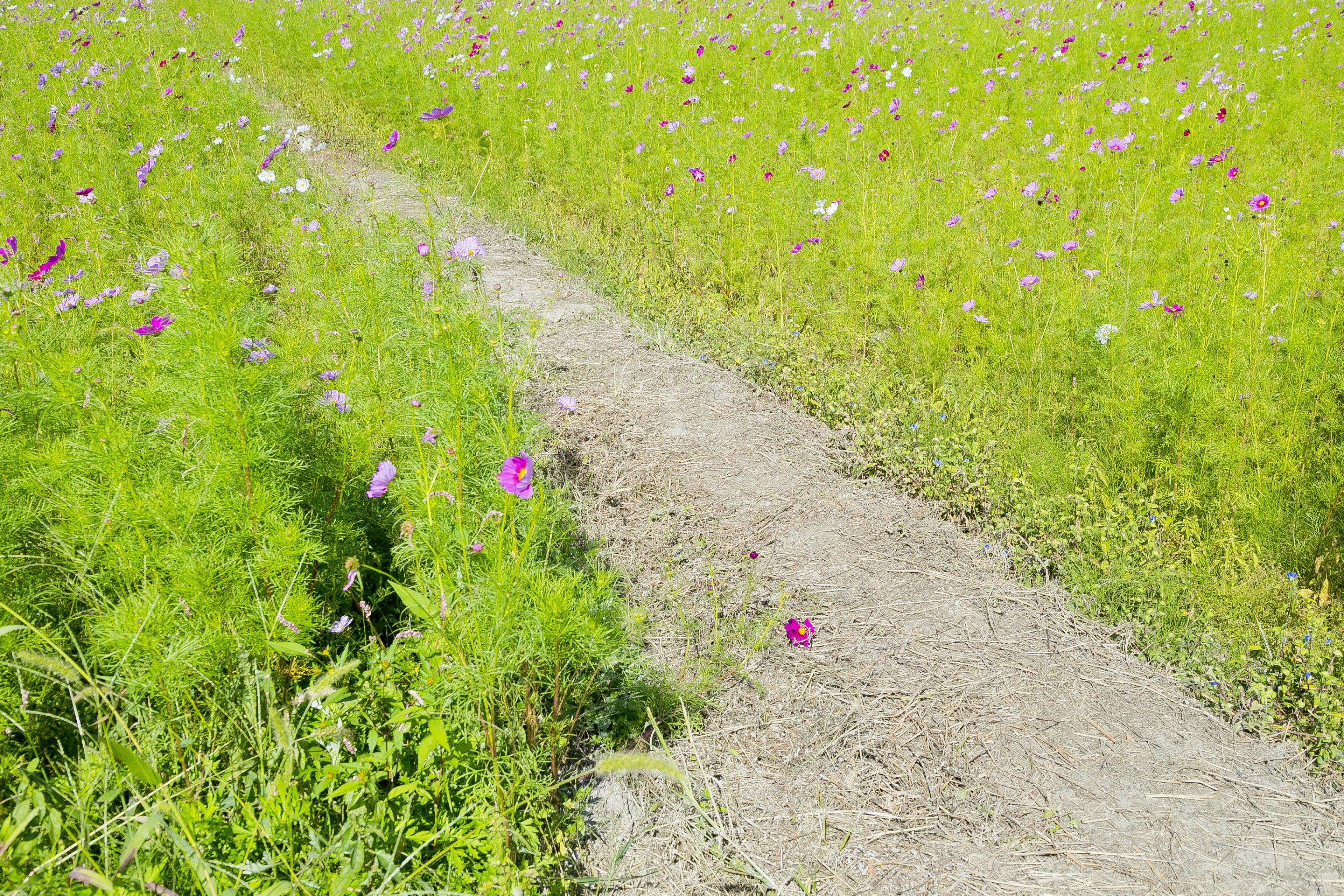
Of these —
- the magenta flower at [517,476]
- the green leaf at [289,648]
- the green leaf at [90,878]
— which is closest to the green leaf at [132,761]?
the green leaf at [90,878]

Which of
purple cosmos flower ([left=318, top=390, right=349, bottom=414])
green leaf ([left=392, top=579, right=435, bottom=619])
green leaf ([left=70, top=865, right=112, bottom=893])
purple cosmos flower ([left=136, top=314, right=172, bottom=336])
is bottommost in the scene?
green leaf ([left=392, top=579, right=435, bottom=619])

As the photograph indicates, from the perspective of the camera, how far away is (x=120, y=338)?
2984 millimetres

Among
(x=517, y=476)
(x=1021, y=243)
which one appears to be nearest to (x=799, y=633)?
(x=517, y=476)

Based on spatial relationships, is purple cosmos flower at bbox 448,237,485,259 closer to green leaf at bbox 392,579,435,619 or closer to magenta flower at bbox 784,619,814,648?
green leaf at bbox 392,579,435,619

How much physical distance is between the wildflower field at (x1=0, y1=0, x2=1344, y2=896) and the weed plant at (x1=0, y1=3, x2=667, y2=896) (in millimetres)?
14

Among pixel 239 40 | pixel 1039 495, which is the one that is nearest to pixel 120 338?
pixel 1039 495

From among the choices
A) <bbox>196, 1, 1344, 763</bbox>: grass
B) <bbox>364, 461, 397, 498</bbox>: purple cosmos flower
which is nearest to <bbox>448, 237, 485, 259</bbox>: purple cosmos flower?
<bbox>196, 1, 1344, 763</bbox>: grass

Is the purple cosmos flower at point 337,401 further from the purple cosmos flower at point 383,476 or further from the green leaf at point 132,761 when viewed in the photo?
the green leaf at point 132,761

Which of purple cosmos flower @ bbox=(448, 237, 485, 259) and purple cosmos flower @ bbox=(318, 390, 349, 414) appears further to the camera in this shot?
purple cosmos flower @ bbox=(448, 237, 485, 259)

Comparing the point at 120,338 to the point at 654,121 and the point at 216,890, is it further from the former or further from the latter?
the point at 654,121

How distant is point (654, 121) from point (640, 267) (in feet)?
5.64

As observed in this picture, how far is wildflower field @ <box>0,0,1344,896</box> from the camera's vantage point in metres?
1.54

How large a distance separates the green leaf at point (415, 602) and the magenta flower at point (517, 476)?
0.28m

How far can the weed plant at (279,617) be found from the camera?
4.55ft
